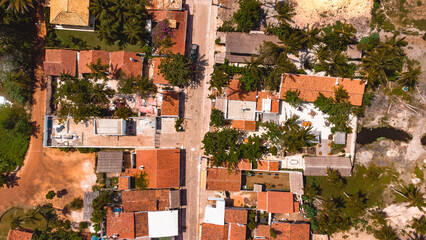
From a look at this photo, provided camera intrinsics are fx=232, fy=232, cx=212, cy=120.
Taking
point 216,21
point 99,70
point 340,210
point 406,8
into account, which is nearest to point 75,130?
point 99,70

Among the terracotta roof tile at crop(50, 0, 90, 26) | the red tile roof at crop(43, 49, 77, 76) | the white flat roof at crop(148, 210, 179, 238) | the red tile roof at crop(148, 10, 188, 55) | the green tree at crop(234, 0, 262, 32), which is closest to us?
the terracotta roof tile at crop(50, 0, 90, 26)

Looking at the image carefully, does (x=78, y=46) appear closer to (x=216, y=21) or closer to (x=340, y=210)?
(x=216, y=21)

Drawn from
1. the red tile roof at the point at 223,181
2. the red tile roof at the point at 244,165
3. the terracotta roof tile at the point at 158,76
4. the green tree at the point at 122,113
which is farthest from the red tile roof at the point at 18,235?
the red tile roof at the point at 244,165

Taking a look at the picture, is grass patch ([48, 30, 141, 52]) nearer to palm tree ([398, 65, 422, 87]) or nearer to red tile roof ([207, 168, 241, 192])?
red tile roof ([207, 168, 241, 192])

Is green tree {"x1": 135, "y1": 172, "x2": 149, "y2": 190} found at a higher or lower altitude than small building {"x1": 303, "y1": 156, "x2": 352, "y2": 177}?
lower

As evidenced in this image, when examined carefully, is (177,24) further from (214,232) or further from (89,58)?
(214,232)

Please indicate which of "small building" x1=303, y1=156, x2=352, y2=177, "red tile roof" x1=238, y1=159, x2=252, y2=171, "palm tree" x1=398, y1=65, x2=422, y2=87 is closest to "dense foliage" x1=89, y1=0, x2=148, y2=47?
"red tile roof" x1=238, y1=159, x2=252, y2=171

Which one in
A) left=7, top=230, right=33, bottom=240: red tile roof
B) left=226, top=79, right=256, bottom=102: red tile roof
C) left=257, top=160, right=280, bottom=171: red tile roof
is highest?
left=226, top=79, right=256, bottom=102: red tile roof
